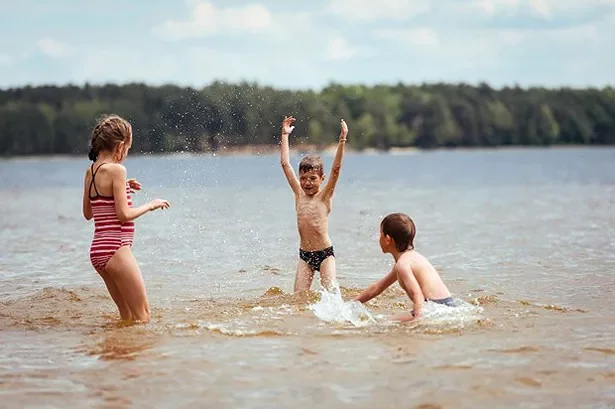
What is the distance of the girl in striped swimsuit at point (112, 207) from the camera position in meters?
7.83

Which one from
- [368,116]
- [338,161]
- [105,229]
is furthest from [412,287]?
[368,116]

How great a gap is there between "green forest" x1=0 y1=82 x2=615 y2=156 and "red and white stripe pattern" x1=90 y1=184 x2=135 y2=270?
61.6 metres

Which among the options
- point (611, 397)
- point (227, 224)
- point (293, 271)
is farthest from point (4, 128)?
point (611, 397)

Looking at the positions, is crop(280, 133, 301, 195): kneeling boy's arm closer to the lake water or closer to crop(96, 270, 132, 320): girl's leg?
the lake water

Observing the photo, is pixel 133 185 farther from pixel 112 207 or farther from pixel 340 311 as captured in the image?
pixel 340 311

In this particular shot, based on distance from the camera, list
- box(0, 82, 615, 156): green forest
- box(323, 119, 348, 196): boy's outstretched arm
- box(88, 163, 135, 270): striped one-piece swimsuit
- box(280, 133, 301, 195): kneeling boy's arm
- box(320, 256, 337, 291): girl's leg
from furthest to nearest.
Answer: box(0, 82, 615, 156): green forest, box(280, 133, 301, 195): kneeling boy's arm, box(320, 256, 337, 291): girl's leg, box(323, 119, 348, 196): boy's outstretched arm, box(88, 163, 135, 270): striped one-piece swimsuit

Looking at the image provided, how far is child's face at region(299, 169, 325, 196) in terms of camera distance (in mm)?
9883

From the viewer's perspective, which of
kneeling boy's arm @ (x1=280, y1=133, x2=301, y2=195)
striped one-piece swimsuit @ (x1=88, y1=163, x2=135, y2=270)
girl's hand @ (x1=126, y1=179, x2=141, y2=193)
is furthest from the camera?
kneeling boy's arm @ (x1=280, y1=133, x2=301, y2=195)

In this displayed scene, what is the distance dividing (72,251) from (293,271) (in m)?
5.10

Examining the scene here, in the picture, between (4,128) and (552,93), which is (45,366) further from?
(552,93)

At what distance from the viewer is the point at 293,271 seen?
13461 millimetres

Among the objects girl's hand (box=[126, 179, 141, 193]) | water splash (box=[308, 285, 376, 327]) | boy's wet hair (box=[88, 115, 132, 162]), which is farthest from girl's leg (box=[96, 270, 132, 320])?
water splash (box=[308, 285, 376, 327])

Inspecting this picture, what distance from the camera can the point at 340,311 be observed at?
8695mm

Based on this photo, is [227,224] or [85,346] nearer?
[85,346]
